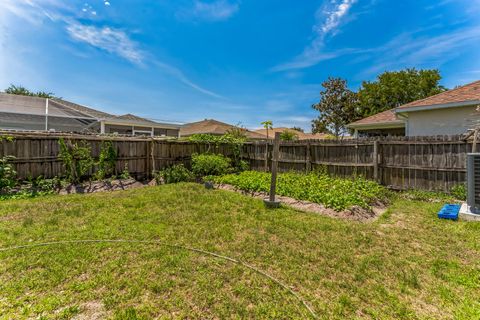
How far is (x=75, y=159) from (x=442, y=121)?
511 inches

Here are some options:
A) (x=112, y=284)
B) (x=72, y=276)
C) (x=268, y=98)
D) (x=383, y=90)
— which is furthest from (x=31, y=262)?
(x=383, y=90)

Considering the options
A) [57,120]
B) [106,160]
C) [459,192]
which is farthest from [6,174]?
[459,192]

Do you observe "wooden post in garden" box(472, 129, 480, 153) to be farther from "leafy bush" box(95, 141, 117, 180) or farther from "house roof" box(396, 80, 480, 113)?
"leafy bush" box(95, 141, 117, 180)

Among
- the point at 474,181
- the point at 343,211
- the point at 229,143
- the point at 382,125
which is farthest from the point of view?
the point at 382,125

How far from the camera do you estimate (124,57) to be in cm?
1152

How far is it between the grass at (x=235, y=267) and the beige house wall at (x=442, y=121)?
606 cm

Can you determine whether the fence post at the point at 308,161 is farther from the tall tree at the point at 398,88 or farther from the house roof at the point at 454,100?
the tall tree at the point at 398,88

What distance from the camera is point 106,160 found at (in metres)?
7.65

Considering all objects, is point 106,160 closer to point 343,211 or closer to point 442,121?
point 343,211

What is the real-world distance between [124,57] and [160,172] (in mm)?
7018

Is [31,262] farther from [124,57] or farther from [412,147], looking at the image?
[124,57]

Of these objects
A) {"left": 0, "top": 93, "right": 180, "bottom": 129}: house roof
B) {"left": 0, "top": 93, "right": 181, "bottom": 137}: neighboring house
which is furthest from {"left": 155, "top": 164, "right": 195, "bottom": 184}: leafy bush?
{"left": 0, "top": 93, "right": 180, "bottom": 129}: house roof

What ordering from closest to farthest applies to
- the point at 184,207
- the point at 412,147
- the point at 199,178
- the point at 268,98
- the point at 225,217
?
the point at 225,217 → the point at 184,207 → the point at 412,147 → the point at 199,178 → the point at 268,98

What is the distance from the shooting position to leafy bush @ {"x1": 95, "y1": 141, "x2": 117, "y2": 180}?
7500 millimetres
